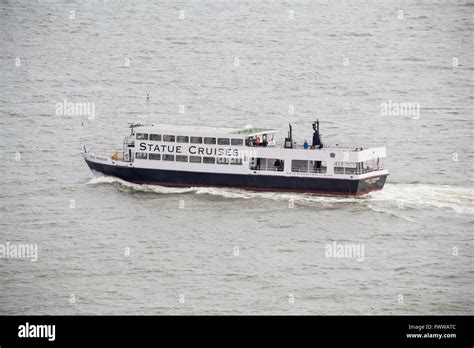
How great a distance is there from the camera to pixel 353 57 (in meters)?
166

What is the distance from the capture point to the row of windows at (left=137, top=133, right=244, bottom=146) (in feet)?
412

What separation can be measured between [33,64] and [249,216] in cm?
6137

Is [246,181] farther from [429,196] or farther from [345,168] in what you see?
[429,196]

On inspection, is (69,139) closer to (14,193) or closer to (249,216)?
(14,193)

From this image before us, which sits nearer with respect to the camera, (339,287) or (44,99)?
(339,287)

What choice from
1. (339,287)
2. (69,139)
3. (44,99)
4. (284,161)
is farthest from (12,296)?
(44,99)

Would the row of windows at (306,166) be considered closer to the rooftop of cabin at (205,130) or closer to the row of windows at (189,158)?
the rooftop of cabin at (205,130)

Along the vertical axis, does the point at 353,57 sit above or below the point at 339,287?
above

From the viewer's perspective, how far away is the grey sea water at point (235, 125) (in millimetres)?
98438

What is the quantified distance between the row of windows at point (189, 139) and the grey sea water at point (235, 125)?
458cm

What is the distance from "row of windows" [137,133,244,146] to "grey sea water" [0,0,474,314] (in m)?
4.58

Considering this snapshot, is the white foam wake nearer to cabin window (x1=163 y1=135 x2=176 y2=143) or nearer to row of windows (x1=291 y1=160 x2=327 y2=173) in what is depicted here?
row of windows (x1=291 y1=160 x2=327 y2=173)

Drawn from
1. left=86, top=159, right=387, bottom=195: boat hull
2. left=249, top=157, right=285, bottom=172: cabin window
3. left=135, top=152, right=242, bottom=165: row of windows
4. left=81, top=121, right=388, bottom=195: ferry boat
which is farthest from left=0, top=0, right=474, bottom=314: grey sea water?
left=249, top=157, right=285, bottom=172: cabin window

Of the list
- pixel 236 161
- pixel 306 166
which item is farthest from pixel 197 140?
pixel 306 166
